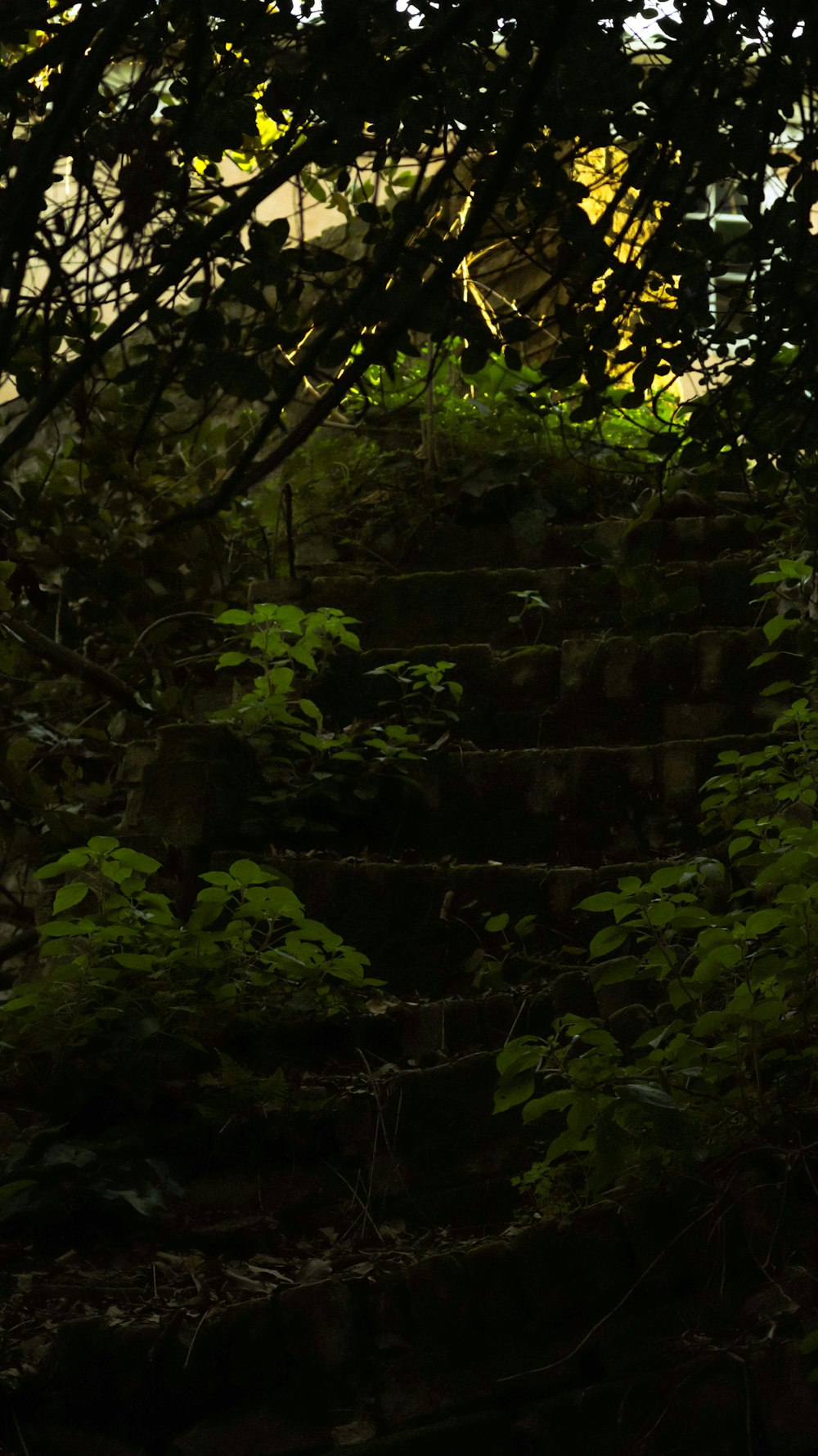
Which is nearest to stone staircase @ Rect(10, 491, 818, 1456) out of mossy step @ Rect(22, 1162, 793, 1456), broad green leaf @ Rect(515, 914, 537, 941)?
mossy step @ Rect(22, 1162, 793, 1456)

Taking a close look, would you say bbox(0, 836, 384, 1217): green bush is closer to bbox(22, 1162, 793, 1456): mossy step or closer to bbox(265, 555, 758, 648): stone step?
bbox(22, 1162, 793, 1456): mossy step

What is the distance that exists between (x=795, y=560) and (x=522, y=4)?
2.19m

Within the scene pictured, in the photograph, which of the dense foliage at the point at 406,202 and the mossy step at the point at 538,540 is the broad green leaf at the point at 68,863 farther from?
the mossy step at the point at 538,540

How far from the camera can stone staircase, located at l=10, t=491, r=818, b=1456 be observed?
196 cm

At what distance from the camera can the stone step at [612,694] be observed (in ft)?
12.4

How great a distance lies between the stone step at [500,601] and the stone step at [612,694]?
0.80 ft

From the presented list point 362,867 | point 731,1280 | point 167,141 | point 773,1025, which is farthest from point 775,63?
point 362,867

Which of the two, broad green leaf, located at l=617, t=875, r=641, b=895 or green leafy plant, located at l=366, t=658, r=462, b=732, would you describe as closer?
broad green leaf, located at l=617, t=875, r=641, b=895

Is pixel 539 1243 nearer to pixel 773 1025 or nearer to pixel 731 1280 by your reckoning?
pixel 731 1280

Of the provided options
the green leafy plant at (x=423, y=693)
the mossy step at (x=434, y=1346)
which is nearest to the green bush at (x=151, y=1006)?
the mossy step at (x=434, y=1346)

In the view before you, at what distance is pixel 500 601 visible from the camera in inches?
172

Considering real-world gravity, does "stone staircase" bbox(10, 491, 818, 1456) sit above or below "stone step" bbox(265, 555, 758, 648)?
below

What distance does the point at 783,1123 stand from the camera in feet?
6.89

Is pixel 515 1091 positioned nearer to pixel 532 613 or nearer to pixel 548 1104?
pixel 548 1104
